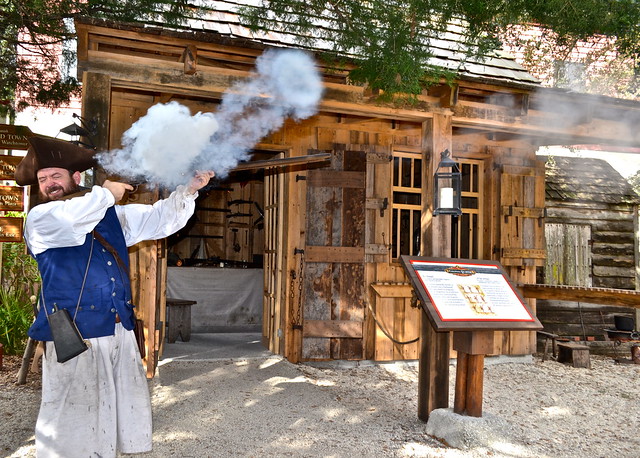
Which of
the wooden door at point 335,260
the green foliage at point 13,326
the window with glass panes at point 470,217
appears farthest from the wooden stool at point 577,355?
the green foliage at point 13,326

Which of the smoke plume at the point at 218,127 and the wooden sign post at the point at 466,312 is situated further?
the wooden sign post at the point at 466,312

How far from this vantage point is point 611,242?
10.0m

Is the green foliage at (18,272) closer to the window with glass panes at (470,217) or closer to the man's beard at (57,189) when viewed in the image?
the man's beard at (57,189)

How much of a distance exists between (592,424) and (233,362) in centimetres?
417

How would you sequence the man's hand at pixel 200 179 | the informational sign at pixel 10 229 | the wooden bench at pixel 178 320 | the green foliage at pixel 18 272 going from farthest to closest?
the green foliage at pixel 18 272 < the wooden bench at pixel 178 320 < the informational sign at pixel 10 229 < the man's hand at pixel 200 179

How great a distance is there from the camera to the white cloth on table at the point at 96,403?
2871 millimetres

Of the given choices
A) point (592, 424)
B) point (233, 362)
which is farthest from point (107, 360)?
point (592, 424)

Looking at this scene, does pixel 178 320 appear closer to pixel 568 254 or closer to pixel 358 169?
pixel 358 169

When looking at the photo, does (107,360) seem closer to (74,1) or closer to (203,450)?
(203,450)

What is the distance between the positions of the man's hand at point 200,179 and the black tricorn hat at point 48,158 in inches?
24.0

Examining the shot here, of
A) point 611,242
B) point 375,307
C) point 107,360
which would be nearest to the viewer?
point 107,360

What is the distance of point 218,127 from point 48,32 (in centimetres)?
408

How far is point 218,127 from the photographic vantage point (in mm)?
4215

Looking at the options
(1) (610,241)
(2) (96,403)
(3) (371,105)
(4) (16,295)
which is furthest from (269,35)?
(1) (610,241)
